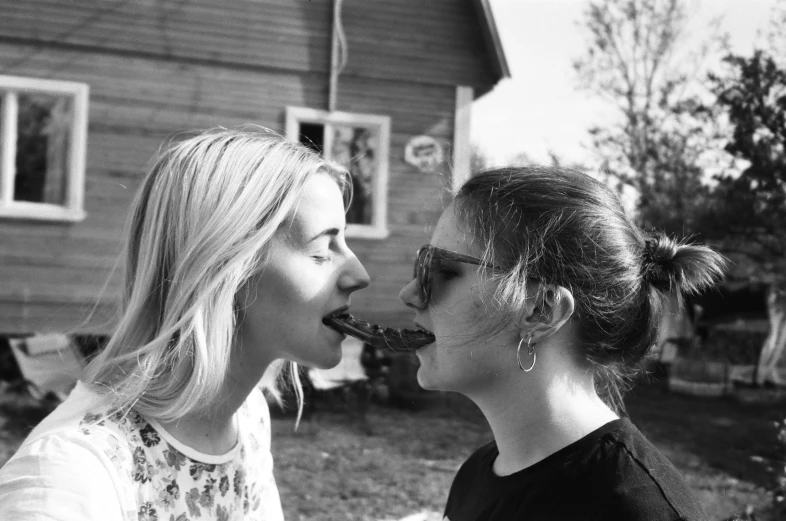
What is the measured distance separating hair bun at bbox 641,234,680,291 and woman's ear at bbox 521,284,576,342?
22 centimetres

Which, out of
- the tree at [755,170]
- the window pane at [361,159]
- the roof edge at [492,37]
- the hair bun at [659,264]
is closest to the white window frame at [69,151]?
the window pane at [361,159]

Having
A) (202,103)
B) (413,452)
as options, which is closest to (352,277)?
(413,452)

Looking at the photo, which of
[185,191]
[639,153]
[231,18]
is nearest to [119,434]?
[185,191]

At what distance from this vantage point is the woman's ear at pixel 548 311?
74.8 inches

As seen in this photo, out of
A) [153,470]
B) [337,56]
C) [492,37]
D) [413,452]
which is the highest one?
[492,37]

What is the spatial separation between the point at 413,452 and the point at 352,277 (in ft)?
17.4

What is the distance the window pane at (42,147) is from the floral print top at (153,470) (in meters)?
7.83

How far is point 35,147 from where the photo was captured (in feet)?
30.2

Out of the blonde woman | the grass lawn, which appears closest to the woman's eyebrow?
the blonde woman

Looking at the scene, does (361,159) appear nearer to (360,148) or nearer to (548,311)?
(360,148)

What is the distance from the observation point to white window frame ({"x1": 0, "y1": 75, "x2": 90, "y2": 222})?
29.5ft

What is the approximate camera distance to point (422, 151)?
10.5 meters

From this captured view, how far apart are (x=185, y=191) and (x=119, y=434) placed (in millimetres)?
643

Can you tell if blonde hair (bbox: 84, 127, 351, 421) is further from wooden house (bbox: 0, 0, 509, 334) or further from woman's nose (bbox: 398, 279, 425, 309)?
wooden house (bbox: 0, 0, 509, 334)
